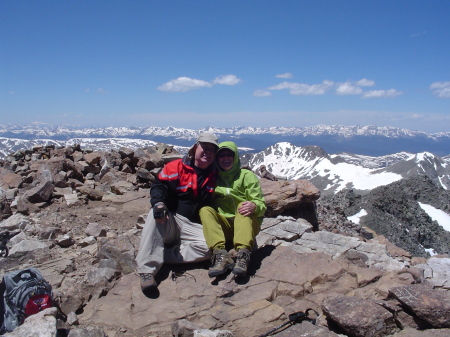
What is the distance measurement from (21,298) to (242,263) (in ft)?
11.3

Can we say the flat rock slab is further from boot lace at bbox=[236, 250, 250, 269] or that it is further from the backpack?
the backpack

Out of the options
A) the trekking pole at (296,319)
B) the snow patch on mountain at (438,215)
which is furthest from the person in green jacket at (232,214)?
the snow patch on mountain at (438,215)

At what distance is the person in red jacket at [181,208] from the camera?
620 centimetres

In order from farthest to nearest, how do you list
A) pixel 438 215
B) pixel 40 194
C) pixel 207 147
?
pixel 438 215, pixel 40 194, pixel 207 147

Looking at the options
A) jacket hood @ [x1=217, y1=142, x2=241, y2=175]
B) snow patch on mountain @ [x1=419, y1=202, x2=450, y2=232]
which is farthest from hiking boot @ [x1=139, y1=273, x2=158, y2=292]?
snow patch on mountain @ [x1=419, y1=202, x2=450, y2=232]

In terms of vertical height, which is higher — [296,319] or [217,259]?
[217,259]

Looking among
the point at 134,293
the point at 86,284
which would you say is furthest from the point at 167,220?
the point at 86,284

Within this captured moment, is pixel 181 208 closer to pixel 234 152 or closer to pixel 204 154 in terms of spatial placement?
pixel 204 154

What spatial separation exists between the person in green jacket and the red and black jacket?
0.24 meters

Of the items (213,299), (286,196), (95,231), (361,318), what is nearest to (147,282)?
(213,299)

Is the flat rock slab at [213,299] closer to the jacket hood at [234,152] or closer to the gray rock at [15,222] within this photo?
the jacket hood at [234,152]

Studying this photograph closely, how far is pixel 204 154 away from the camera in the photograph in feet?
21.2

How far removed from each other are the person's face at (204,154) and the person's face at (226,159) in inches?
5.6

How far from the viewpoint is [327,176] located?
18025 centimetres
